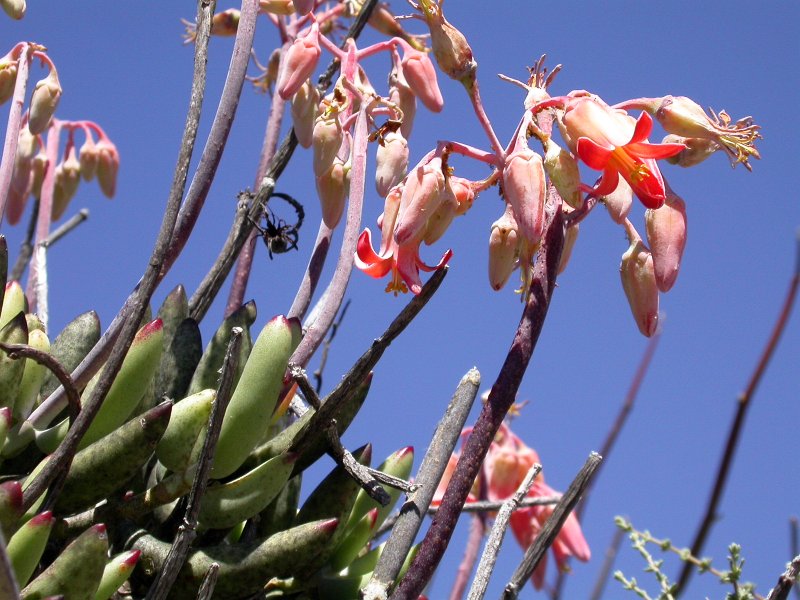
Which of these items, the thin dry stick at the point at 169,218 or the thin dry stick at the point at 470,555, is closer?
the thin dry stick at the point at 169,218

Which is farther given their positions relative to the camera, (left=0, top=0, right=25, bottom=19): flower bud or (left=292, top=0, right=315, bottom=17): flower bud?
(left=0, top=0, right=25, bottom=19): flower bud

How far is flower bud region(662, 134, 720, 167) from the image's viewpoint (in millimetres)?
1156

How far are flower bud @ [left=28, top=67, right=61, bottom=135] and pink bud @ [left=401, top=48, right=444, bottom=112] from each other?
62 cm

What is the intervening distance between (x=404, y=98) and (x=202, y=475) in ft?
2.22

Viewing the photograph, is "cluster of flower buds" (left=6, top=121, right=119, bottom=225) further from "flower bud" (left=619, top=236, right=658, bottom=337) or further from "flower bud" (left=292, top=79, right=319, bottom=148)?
"flower bud" (left=619, top=236, right=658, bottom=337)

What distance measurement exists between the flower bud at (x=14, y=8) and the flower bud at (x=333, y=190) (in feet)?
1.63

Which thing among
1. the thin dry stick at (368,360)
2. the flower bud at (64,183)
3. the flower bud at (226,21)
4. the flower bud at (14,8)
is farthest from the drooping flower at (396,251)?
the flower bud at (64,183)

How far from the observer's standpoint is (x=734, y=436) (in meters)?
1.24

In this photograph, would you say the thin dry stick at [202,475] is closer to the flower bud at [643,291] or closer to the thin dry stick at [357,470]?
the thin dry stick at [357,470]

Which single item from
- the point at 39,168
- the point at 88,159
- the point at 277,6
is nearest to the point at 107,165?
the point at 88,159

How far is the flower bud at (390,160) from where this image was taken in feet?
4.10

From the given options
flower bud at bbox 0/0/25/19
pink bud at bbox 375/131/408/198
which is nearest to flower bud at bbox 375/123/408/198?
pink bud at bbox 375/131/408/198

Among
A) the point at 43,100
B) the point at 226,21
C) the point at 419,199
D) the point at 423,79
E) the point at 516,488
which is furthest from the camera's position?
the point at 516,488

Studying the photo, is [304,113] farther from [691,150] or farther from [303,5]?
[691,150]
